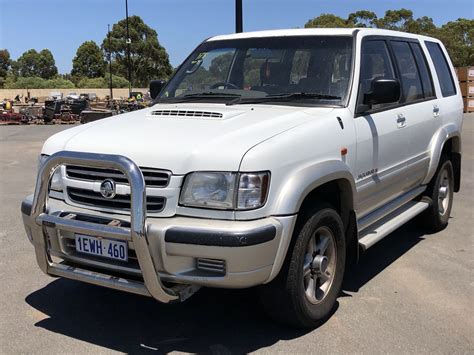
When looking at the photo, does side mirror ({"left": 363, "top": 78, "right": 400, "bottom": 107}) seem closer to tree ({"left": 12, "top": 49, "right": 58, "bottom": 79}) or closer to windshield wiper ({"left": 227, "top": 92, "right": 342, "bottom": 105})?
windshield wiper ({"left": 227, "top": 92, "right": 342, "bottom": 105})

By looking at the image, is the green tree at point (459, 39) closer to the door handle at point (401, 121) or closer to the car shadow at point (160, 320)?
the door handle at point (401, 121)

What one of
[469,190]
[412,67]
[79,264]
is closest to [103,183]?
[79,264]

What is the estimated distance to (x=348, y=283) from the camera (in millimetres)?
4355

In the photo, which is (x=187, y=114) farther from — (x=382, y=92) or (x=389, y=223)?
(x=389, y=223)

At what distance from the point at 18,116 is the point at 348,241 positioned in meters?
22.2

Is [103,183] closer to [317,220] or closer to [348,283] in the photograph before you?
[317,220]

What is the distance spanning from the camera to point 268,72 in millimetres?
4410

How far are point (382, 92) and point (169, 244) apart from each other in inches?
79.2

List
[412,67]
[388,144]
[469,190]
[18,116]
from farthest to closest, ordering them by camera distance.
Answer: [18,116], [469,190], [412,67], [388,144]

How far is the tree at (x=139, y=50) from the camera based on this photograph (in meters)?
69.9

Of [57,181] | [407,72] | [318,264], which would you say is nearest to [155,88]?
[57,181]

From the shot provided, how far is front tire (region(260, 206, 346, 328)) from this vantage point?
3.24 m

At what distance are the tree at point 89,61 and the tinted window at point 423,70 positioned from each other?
77227 millimetres

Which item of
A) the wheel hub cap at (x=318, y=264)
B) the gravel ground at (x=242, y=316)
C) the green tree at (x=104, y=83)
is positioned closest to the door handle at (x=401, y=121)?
the gravel ground at (x=242, y=316)
